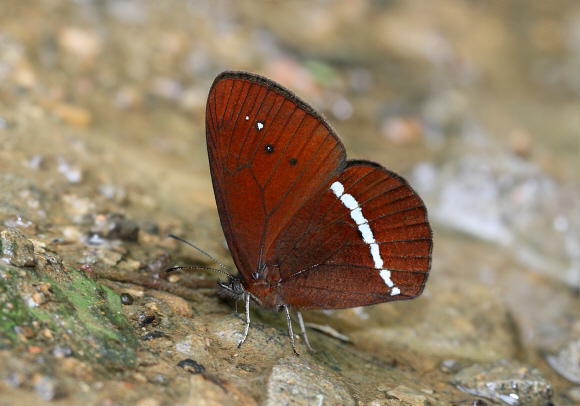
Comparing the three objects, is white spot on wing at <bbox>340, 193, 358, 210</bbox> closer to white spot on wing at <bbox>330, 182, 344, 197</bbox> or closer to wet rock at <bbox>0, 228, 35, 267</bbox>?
white spot on wing at <bbox>330, 182, 344, 197</bbox>

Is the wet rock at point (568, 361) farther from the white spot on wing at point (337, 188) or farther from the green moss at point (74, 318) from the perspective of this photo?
the green moss at point (74, 318)

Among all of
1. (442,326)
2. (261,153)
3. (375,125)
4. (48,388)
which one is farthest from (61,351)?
(375,125)

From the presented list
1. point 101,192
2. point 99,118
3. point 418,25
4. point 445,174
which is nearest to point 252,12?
point 418,25

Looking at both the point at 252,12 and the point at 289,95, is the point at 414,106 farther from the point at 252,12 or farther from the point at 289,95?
the point at 289,95

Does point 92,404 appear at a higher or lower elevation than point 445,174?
lower

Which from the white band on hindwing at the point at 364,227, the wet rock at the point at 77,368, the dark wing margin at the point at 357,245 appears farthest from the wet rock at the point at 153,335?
the white band on hindwing at the point at 364,227

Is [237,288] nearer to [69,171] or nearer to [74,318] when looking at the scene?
[74,318]

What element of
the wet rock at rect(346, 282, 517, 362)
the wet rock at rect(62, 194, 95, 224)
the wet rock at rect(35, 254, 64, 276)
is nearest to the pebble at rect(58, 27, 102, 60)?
the wet rock at rect(62, 194, 95, 224)
